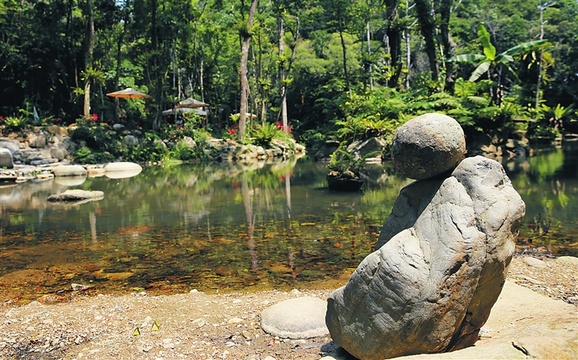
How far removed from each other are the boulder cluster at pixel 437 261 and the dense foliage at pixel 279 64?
19734mm

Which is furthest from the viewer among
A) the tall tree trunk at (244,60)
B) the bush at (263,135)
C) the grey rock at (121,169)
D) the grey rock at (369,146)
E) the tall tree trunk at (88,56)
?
the bush at (263,135)

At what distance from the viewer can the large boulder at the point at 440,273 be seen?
302 centimetres

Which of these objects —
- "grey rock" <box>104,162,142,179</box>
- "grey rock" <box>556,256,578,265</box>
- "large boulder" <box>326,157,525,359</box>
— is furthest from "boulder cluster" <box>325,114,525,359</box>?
"grey rock" <box>104,162,142,179</box>

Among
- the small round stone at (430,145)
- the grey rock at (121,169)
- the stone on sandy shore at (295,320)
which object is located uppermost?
the small round stone at (430,145)

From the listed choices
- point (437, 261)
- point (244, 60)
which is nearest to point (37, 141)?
point (244, 60)

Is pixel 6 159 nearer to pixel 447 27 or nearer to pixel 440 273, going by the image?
pixel 440 273

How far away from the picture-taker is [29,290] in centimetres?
626

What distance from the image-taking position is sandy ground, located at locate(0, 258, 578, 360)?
4.02 meters

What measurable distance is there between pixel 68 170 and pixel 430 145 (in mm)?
19576

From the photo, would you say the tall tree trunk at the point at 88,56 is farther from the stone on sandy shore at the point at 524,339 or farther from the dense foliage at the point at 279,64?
the stone on sandy shore at the point at 524,339

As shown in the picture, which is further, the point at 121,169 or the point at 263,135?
the point at 263,135

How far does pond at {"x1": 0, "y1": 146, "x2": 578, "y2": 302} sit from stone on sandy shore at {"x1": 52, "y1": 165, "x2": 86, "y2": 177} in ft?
11.4

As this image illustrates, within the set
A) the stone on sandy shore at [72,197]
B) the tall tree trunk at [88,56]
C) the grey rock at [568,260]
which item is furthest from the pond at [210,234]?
the tall tree trunk at [88,56]

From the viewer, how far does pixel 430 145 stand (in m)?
3.18
